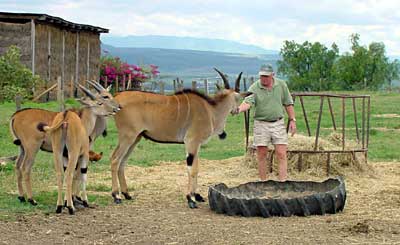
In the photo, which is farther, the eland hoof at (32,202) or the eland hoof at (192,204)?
the eland hoof at (192,204)

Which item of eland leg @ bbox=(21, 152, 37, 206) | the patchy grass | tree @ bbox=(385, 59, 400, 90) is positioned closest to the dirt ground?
the patchy grass

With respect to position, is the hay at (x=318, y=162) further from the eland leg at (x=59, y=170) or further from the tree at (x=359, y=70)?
the tree at (x=359, y=70)

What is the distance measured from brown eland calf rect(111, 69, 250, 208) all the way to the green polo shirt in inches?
14.1

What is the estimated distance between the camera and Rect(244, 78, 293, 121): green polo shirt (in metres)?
11.5

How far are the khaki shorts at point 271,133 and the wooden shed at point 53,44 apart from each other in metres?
21.0

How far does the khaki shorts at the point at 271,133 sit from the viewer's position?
11.6 meters

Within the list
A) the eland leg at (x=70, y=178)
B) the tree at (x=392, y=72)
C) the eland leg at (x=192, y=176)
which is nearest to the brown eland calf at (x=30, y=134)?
the eland leg at (x=70, y=178)

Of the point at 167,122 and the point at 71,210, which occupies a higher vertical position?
the point at 167,122

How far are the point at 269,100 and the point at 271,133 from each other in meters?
0.48

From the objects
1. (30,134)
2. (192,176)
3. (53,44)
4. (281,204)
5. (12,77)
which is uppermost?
(53,44)

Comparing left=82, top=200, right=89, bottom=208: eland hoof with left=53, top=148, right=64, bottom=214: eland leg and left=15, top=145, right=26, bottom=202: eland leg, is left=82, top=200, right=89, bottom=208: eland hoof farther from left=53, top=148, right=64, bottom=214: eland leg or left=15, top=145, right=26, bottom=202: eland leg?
left=15, top=145, right=26, bottom=202: eland leg

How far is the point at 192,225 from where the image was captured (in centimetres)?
968

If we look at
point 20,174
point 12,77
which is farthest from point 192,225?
point 12,77

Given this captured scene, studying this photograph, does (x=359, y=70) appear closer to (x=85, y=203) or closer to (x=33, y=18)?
(x=33, y=18)
